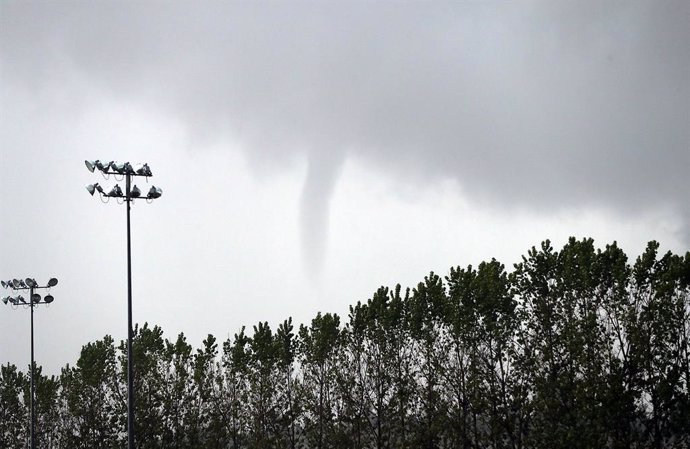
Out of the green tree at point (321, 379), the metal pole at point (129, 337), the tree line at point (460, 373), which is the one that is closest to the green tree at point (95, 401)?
the tree line at point (460, 373)

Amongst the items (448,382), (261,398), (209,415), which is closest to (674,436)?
(448,382)

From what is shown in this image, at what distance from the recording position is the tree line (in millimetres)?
29266

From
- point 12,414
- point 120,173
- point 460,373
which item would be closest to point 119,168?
point 120,173

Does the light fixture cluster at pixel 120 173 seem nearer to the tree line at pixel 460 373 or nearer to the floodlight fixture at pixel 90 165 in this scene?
the floodlight fixture at pixel 90 165

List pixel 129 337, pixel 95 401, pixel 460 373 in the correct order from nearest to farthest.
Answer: pixel 129 337, pixel 460 373, pixel 95 401

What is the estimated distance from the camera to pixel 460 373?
33594 millimetres

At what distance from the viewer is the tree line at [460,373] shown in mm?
29266

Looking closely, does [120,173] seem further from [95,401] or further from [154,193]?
[95,401]

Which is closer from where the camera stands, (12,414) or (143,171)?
(143,171)

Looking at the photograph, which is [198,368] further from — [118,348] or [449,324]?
[449,324]

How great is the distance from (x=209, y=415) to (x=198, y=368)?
2.91m

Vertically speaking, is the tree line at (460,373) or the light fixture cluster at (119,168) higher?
the light fixture cluster at (119,168)

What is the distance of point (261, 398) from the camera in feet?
136

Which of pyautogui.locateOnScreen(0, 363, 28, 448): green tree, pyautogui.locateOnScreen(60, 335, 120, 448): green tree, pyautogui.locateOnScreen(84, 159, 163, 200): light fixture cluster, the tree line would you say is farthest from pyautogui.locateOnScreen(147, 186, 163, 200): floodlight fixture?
pyautogui.locateOnScreen(0, 363, 28, 448): green tree
